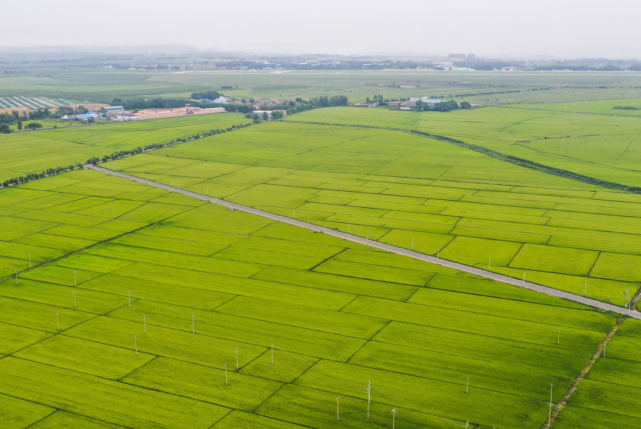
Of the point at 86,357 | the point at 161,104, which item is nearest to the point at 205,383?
the point at 86,357

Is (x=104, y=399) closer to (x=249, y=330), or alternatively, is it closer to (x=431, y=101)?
(x=249, y=330)

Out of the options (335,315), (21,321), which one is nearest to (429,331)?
(335,315)

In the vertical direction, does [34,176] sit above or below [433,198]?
below

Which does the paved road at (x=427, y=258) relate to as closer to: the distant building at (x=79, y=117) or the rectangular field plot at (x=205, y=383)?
the rectangular field plot at (x=205, y=383)

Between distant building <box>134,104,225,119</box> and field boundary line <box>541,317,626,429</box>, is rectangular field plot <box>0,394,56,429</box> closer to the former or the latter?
field boundary line <box>541,317,626,429</box>

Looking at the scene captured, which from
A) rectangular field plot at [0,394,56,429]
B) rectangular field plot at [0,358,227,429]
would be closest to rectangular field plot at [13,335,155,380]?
rectangular field plot at [0,358,227,429]

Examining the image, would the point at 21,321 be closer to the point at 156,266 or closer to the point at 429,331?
the point at 156,266
